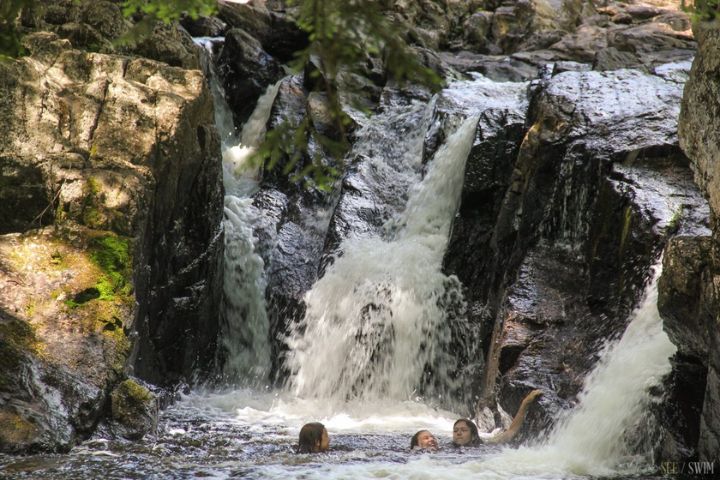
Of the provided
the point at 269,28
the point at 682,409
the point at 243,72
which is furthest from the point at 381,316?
the point at 269,28

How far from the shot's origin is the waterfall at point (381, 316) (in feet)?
40.8

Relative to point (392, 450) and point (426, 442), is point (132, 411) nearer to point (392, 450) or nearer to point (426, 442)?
point (392, 450)

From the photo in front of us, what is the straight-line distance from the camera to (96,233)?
8.81 m

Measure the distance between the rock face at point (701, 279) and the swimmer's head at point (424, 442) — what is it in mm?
2601

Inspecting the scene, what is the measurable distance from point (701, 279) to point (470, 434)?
325 centimetres

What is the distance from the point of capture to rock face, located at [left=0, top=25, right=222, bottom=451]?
7414 millimetres

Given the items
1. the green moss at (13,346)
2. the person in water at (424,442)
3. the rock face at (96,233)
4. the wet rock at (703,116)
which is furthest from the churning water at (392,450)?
the wet rock at (703,116)

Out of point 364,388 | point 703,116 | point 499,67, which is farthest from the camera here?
point 499,67

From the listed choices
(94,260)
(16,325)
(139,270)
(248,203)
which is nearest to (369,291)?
(248,203)

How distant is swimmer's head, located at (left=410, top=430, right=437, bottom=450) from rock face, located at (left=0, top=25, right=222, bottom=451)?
11.0 ft

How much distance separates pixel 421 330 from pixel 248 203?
515 centimetres

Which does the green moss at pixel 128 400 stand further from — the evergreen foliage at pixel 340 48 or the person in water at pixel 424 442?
the evergreen foliage at pixel 340 48

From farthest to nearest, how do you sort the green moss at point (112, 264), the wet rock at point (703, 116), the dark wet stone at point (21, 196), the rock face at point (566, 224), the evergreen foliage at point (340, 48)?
1. the rock face at point (566, 224)
2. the dark wet stone at point (21, 196)
3. the green moss at point (112, 264)
4. the wet rock at point (703, 116)
5. the evergreen foliage at point (340, 48)

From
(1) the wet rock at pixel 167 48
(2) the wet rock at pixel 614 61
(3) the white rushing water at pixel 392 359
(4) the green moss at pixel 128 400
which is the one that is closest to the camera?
(3) the white rushing water at pixel 392 359
